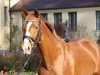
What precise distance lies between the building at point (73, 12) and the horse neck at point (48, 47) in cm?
3649

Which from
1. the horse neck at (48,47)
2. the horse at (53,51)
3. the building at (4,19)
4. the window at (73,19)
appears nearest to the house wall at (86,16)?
the window at (73,19)

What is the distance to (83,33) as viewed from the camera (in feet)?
135

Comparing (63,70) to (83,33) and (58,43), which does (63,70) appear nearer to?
(58,43)

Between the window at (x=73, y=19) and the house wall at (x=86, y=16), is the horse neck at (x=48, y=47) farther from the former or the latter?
the window at (x=73, y=19)

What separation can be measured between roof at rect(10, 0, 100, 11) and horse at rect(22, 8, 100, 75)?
125 feet

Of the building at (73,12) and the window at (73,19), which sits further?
the window at (73,19)

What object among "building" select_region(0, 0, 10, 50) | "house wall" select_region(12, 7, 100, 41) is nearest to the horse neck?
"house wall" select_region(12, 7, 100, 41)

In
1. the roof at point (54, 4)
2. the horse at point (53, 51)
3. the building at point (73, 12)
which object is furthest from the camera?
the roof at point (54, 4)

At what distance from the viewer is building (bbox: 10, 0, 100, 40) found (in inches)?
1829

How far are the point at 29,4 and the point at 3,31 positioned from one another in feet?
15.2

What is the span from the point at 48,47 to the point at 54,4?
→ 42109 millimetres

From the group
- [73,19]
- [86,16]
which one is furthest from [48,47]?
[73,19]

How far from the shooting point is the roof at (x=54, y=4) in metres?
46.8

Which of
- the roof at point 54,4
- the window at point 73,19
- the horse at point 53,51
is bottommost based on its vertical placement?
the horse at point 53,51
